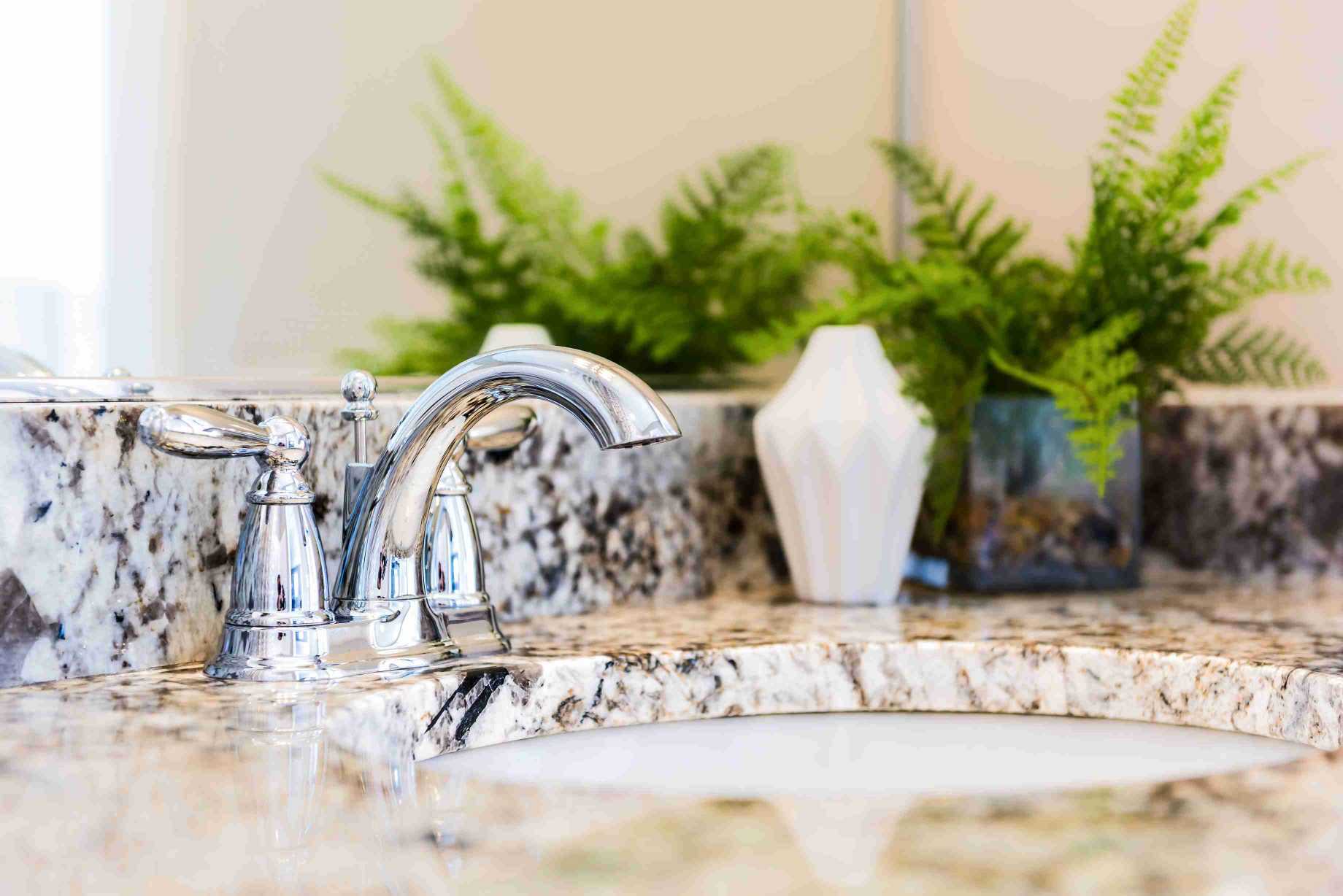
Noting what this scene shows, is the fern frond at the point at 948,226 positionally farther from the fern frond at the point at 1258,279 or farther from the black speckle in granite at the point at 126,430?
the black speckle in granite at the point at 126,430

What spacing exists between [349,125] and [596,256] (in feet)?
0.75

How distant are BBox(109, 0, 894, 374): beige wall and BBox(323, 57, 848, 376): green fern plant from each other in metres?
0.02

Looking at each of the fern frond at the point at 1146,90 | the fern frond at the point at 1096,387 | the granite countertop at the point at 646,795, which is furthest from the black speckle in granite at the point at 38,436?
the fern frond at the point at 1146,90

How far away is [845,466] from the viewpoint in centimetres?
96

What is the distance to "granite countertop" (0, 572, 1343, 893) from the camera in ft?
1.31

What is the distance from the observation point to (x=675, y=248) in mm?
1110

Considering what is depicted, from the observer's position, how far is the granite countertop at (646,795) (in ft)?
1.31

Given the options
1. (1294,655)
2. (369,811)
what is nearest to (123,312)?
(369,811)

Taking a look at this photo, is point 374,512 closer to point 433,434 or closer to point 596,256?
point 433,434

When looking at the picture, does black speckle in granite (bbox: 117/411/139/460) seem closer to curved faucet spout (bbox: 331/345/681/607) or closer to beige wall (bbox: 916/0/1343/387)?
curved faucet spout (bbox: 331/345/681/607)

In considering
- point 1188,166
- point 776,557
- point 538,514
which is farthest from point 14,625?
point 1188,166

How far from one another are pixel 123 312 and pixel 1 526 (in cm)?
16

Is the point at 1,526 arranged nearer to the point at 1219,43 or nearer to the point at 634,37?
the point at 634,37

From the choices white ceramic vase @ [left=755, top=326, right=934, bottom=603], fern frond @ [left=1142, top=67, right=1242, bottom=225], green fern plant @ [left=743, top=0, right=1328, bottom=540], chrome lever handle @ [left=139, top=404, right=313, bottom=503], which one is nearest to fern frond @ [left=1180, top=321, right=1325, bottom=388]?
green fern plant @ [left=743, top=0, right=1328, bottom=540]
